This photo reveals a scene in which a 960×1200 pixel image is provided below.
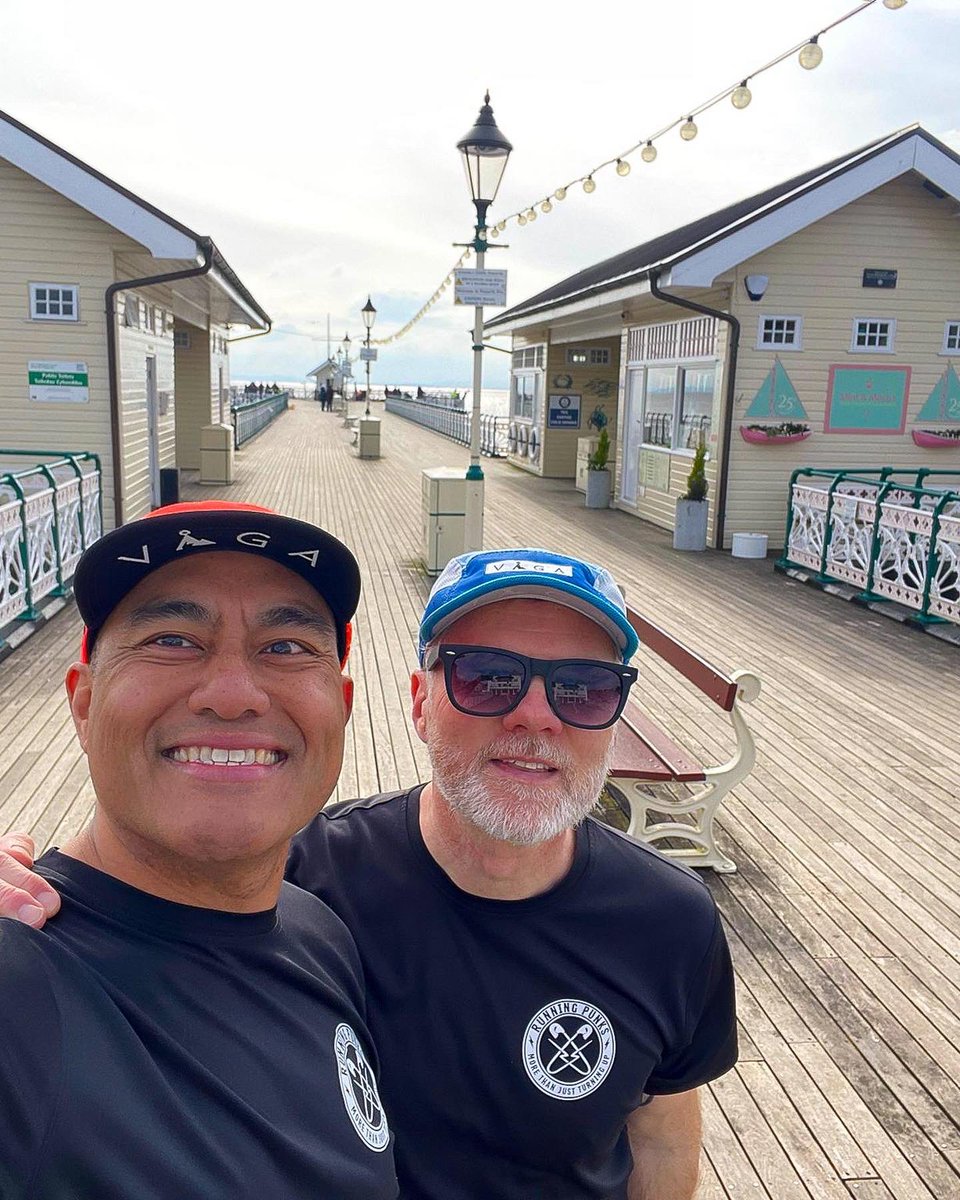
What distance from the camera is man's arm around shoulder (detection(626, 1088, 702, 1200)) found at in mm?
1924

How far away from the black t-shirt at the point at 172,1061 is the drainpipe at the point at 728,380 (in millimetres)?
12752

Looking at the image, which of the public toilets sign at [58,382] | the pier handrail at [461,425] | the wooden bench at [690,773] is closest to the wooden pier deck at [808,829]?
the wooden bench at [690,773]

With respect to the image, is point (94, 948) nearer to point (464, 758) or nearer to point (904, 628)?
point (464, 758)

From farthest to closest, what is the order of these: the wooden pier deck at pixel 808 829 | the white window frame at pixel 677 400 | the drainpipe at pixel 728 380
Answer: the white window frame at pixel 677 400
the drainpipe at pixel 728 380
the wooden pier deck at pixel 808 829

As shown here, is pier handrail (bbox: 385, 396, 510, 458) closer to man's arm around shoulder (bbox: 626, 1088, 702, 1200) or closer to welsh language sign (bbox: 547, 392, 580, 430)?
welsh language sign (bbox: 547, 392, 580, 430)

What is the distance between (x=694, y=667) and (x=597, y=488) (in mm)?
14089

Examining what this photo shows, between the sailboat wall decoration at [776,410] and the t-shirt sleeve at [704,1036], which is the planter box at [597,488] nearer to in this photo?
the sailboat wall decoration at [776,410]

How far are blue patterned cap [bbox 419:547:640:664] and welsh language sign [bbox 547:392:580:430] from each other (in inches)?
881

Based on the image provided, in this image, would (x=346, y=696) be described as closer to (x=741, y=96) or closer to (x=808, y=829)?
(x=808, y=829)

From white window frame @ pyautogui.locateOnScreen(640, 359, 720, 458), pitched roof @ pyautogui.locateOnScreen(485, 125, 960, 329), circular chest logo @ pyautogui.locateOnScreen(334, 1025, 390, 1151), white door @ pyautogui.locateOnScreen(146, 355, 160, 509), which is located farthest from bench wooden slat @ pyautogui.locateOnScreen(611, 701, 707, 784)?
white door @ pyautogui.locateOnScreen(146, 355, 160, 509)

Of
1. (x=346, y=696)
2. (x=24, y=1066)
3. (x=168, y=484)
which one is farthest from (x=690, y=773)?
(x=168, y=484)

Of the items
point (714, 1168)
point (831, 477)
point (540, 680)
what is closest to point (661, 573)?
point (831, 477)

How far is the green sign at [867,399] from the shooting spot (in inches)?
542

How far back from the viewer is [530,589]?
6.10ft
